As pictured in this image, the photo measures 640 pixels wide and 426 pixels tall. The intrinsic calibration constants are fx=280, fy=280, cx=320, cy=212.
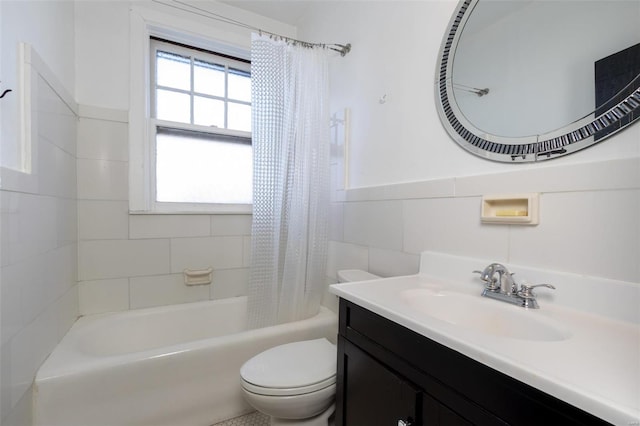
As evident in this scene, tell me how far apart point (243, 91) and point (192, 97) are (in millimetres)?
390

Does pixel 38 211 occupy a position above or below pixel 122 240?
above

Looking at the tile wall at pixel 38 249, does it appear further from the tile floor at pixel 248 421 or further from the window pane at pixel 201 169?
the tile floor at pixel 248 421

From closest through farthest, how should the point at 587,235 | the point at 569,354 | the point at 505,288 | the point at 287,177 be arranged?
the point at 569,354
the point at 587,235
the point at 505,288
the point at 287,177

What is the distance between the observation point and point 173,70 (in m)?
2.02

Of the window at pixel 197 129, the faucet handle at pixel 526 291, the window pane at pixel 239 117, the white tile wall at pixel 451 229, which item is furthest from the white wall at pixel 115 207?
the faucet handle at pixel 526 291

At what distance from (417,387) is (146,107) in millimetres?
2113

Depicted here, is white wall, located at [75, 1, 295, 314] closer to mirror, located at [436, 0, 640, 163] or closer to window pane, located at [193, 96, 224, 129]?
window pane, located at [193, 96, 224, 129]

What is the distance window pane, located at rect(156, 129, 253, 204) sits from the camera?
1.94 m

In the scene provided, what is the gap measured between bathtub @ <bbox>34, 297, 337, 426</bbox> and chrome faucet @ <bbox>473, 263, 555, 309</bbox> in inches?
38.2

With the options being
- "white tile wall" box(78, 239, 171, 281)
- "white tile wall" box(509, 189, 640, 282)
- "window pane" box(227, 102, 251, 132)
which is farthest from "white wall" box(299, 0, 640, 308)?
"white tile wall" box(78, 239, 171, 281)

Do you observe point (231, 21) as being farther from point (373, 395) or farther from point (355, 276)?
point (373, 395)

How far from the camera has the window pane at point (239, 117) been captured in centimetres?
216

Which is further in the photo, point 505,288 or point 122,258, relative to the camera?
point 122,258

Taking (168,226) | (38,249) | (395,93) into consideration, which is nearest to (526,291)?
(395,93)
